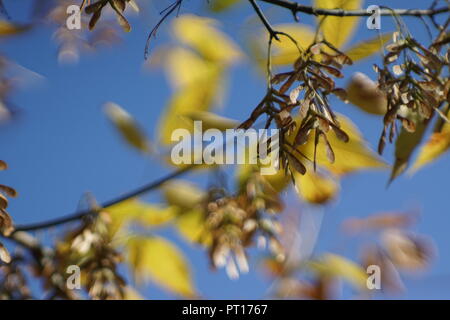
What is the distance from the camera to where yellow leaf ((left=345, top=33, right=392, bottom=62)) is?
690 mm

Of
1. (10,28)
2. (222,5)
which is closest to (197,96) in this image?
(222,5)

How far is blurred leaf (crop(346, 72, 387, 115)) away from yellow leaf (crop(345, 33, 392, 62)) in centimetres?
4

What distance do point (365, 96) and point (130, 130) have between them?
459mm

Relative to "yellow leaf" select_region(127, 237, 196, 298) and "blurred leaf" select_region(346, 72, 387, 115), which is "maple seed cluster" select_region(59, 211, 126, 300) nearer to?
"yellow leaf" select_region(127, 237, 196, 298)

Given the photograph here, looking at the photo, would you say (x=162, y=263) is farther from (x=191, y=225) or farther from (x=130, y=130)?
(x=130, y=130)

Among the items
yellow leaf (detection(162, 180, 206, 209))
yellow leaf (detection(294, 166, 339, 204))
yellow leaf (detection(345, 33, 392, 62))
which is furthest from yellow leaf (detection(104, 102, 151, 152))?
yellow leaf (detection(345, 33, 392, 62))

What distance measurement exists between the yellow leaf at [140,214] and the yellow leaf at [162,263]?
0.16 feet

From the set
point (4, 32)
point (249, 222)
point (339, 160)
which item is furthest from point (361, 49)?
point (4, 32)

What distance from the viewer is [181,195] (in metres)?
1.03

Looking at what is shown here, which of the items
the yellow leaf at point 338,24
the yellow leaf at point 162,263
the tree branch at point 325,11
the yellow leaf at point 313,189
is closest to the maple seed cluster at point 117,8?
the tree branch at point 325,11

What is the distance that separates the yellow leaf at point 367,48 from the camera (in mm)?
690

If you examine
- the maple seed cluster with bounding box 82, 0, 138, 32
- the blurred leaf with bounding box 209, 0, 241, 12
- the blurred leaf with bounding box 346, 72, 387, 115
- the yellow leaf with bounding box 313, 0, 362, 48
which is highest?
the blurred leaf with bounding box 209, 0, 241, 12

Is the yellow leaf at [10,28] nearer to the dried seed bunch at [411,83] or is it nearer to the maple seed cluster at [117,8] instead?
the maple seed cluster at [117,8]
